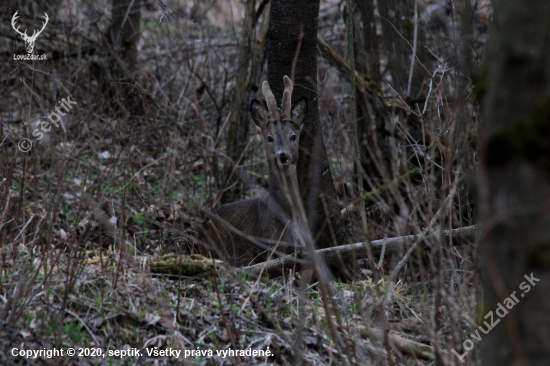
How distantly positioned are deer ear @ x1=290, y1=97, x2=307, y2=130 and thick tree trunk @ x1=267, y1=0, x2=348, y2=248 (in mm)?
228

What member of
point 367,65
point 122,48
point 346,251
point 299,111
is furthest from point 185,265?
point 122,48

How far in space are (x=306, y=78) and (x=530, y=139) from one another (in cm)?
439

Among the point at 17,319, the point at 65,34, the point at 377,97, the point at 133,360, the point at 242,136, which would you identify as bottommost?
the point at 133,360

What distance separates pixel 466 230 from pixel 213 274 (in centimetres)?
242

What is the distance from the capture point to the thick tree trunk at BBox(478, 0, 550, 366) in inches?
80.3

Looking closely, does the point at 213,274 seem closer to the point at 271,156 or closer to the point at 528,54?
the point at 271,156

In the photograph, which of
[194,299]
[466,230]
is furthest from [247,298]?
[466,230]

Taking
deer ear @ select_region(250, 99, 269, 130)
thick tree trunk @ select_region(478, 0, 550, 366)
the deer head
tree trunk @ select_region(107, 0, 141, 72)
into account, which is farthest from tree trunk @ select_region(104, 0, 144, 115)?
thick tree trunk @ select_region(478, 0, 550, 366)

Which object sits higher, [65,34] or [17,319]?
[65,34]

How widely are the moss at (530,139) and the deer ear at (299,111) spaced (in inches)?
166

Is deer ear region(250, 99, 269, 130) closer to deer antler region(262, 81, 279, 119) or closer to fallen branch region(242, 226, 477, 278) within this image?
deer antler region(262, 81, 279, 119)

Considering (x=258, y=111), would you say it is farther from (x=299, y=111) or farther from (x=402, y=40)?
(x=402, y=40)

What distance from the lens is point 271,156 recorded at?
Answer: 620cm

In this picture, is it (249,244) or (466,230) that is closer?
(466,230)
